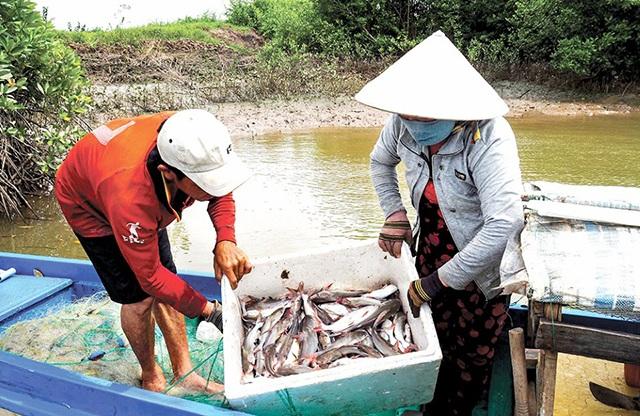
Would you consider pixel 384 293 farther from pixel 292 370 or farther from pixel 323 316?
pixel 292 370

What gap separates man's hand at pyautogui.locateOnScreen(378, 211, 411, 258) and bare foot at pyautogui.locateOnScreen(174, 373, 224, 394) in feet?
3.80

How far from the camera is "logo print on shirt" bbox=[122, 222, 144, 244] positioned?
2.51 metres

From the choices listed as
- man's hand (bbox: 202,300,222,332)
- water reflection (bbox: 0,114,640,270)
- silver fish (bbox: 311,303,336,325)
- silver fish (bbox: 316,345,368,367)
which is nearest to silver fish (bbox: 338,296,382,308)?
silver fish (bbox: 311,303,336,325)

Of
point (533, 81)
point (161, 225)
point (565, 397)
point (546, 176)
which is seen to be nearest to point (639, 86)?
point (533, 81)

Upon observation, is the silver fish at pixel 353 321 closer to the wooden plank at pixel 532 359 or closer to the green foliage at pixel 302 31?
the wooden plank at pixel 532 359

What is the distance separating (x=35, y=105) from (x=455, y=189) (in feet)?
20.5

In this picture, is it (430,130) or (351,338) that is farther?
(351,338)

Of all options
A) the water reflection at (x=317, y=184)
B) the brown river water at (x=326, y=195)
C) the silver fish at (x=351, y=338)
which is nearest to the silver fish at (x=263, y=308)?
the silver fish at (x=351, y=338)

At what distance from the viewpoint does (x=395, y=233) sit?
10.1ft

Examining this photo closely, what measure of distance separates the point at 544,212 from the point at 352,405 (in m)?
1.12

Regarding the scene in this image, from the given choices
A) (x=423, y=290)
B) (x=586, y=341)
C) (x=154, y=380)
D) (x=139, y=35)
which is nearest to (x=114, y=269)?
(x=154, y=380)

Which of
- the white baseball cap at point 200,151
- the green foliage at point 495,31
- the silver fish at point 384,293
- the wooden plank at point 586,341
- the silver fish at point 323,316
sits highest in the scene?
the green foliage at point 495,31

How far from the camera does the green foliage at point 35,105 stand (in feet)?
21.0

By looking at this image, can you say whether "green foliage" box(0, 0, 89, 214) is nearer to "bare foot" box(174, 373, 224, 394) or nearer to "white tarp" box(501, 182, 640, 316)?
"bare foot" box(174, 373, 224, 394)
